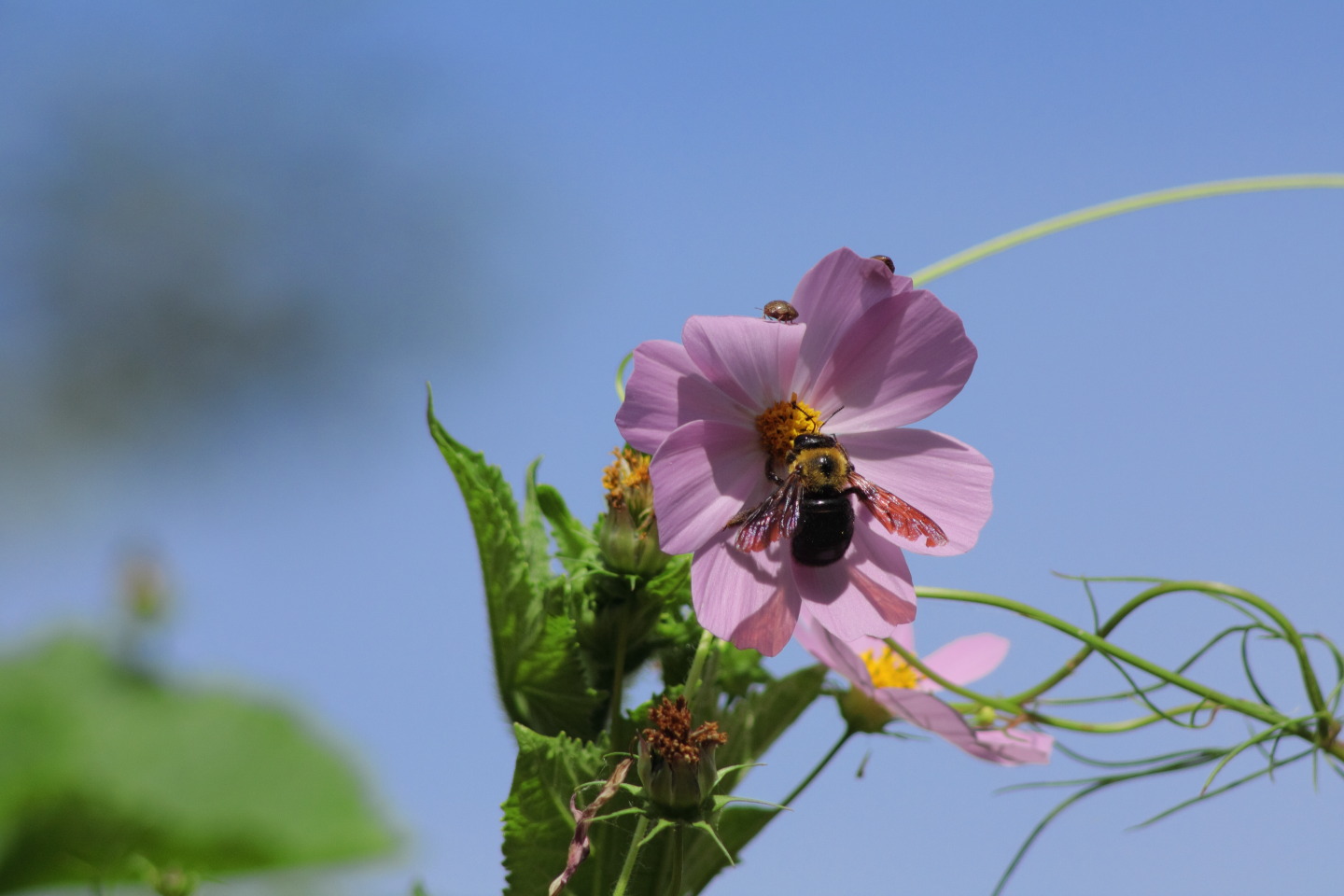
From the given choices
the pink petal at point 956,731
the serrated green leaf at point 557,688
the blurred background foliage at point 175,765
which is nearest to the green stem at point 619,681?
the serrated green leaf at point 557,688

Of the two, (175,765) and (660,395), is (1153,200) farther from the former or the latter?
(175,765)

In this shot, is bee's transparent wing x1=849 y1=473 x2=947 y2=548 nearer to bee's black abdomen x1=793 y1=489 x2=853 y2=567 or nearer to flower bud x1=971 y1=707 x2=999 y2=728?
bee's black abdomen x1=793 y1=489 x2=853 y2=567

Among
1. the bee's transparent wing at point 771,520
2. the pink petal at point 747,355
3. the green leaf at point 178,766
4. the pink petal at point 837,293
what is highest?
the green leaf at point 178,766

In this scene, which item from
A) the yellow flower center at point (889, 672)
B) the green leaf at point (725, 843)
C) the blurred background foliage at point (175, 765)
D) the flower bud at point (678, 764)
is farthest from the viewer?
the blurred background foliage at point (175, 765)

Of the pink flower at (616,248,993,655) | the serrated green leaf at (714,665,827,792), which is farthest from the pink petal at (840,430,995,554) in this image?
the serrated green leaf at (714,665,827,792)

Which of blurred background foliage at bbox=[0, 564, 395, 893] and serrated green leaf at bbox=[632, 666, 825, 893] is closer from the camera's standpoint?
serrated green leaf at bbox=[632, 666, 825, 893]

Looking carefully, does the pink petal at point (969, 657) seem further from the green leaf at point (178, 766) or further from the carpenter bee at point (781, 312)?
the green leaf at point (178, 766)
